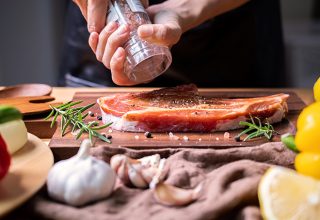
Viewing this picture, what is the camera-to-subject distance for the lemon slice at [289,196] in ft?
2.66

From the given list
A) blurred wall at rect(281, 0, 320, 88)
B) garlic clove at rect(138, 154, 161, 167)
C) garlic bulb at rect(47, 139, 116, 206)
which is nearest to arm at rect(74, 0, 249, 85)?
garlic clove at rect(138, 154, 161, 167)

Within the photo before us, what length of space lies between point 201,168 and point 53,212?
0.33m

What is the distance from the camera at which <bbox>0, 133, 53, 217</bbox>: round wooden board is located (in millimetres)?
890

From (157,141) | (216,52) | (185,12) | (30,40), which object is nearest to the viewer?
(157,141)

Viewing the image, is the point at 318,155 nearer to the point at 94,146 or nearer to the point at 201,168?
the point at 201,168

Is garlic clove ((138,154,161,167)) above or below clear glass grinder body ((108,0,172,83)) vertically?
below

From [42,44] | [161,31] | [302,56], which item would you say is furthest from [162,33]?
[42,44]

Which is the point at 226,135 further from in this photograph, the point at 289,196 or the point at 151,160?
the point at 289,196

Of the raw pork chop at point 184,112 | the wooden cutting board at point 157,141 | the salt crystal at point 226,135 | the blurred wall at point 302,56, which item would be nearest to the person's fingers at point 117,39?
the raw pork chop at point 184,112

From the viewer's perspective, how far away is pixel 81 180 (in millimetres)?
901

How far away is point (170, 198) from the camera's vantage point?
3.01 ft

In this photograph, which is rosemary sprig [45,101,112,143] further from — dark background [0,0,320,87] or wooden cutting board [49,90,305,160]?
dark background [0,0,320,87]

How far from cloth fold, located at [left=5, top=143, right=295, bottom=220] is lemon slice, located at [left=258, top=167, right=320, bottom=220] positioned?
0.07 metres

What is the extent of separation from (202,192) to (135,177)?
0.13 meters
